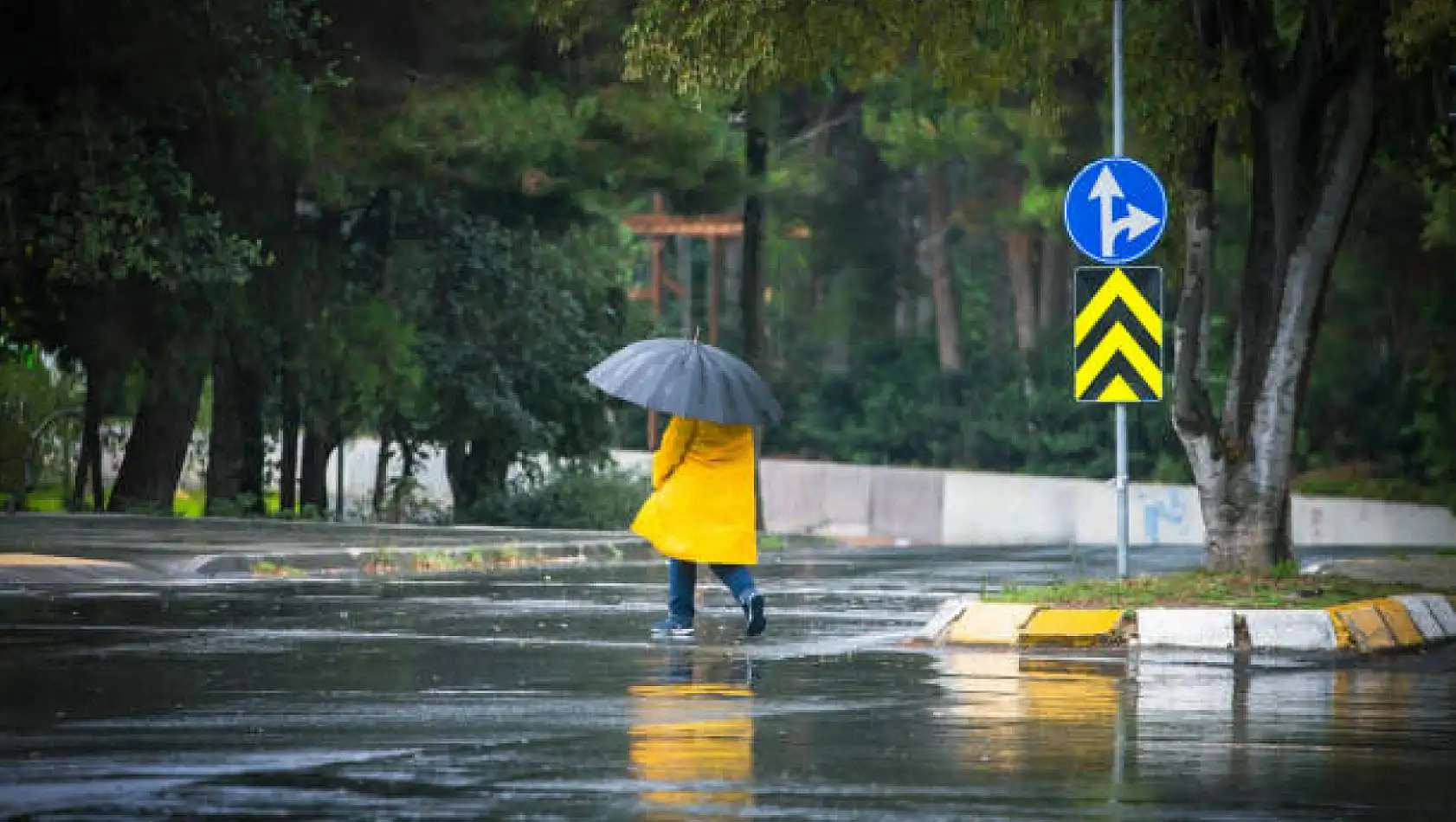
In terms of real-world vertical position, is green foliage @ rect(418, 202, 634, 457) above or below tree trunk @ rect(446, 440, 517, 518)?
above

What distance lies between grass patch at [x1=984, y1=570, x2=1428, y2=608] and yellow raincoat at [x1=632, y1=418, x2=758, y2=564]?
177 cm

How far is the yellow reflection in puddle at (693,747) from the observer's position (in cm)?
899

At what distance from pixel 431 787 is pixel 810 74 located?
446 inches

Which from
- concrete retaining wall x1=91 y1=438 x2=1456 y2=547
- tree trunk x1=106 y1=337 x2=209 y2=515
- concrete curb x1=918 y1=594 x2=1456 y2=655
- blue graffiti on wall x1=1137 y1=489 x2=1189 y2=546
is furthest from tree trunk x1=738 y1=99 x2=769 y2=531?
concrete curb x1=918 y1=594 x2=1456 y2=655

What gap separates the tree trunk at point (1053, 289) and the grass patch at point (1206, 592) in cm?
3137

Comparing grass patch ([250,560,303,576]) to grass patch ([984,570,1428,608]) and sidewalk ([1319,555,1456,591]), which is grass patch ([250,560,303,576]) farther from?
sidewalk ([1319,555,1456,591])

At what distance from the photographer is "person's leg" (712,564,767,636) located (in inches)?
658

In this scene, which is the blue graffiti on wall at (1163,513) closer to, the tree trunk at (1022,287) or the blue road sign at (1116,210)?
the tree trunk at (1022,287)

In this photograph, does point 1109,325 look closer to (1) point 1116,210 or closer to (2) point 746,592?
(1) point 1116,210

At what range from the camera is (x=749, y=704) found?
489 inches

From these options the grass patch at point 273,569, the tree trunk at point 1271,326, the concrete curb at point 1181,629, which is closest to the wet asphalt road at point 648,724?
the concrete curb at point 1181,629

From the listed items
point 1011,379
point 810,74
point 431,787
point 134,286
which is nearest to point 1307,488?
point 1011,379

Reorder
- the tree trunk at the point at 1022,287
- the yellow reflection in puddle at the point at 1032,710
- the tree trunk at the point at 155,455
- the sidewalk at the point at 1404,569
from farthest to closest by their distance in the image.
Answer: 1. the tree trunk at the point at 1022,287
2. the tree trunk at the point at 155,455
3. the sidewalk at the point at 1404,569
4. the yellow reflection in puddle at the point at 1032,710

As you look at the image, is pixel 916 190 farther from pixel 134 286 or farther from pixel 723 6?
pixel 723 6
